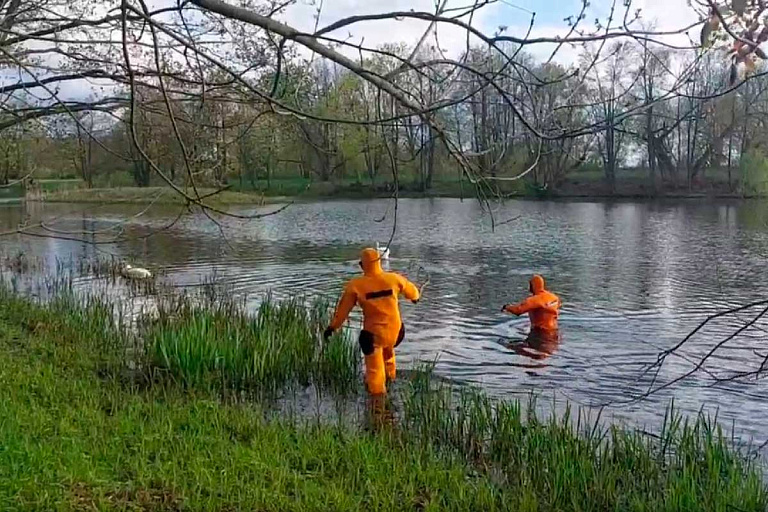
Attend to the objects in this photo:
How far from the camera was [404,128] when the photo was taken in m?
4.10

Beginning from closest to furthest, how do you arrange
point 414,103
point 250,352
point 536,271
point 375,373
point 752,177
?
point 414,103
point 375,373
point 250,352
point 536,271
point 752,177

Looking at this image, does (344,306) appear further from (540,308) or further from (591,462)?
(540,308)

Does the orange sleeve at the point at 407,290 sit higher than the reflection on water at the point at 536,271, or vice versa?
the orange sleeve at the point at 407,290

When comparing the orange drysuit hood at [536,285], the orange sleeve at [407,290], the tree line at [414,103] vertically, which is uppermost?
the tree line at [414,103]

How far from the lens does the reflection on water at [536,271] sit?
9.58m

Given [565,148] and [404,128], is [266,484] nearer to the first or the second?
[404,128]

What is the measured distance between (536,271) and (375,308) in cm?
1136

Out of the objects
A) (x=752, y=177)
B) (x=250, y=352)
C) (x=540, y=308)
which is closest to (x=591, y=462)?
(x=250, y=352)

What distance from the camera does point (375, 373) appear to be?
322 inches

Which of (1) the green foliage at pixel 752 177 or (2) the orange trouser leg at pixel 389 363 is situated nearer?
(2) the orange trouser leg at pixel 389 363

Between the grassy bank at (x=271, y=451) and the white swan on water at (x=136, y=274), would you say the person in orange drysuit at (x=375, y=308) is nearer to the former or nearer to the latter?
the grassy bank at (x=271, y=451)

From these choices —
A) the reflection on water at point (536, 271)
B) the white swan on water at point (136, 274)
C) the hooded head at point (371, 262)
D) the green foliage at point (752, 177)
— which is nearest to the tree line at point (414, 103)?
the reflection on water at point (536, 271)

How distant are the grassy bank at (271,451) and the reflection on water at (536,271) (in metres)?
1.32

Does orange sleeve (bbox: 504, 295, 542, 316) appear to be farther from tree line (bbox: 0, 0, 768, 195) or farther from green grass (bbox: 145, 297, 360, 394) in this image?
tree line (bbox: 0, 0, 768, 195)
